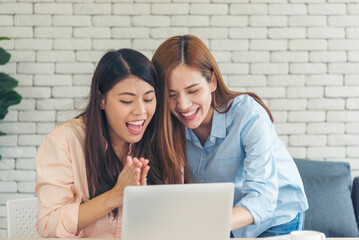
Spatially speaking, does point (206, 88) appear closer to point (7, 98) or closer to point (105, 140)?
point (105, 140)

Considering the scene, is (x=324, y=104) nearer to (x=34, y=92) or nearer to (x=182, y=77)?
(x=182, y=77)

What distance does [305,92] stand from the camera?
319cm

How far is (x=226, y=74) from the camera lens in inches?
125

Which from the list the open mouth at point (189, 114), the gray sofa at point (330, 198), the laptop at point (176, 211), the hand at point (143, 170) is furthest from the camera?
the gray sofa at point (330, 198)

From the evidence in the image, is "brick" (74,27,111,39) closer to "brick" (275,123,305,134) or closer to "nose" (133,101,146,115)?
"brick" (275,123,305,134)

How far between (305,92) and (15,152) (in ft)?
6.51

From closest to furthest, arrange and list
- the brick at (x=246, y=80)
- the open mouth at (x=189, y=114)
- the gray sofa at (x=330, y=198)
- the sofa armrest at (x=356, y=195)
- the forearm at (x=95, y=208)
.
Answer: the forearm at (x=95, y=208) < the open mouth at (x=189, y=114) < the gray sofa at (x=330, y=198) < the sofa armrest at (x=356, y=195) < the brick at (x=246, y=80)

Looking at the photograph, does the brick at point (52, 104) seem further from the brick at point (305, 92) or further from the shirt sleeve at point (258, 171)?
the shirt sleeve at point (258, 171)

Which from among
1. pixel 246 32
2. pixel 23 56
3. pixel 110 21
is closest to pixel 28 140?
pixel 23 56

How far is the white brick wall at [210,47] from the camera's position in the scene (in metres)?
3.12

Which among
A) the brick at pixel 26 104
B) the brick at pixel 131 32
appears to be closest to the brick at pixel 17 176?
the brick at pixel 26 104

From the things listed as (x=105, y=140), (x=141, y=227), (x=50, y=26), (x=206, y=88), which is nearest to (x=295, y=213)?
(x=206, y=88)

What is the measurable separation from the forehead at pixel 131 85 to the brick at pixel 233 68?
1423mm

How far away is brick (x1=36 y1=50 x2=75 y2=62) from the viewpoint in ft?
10.3
